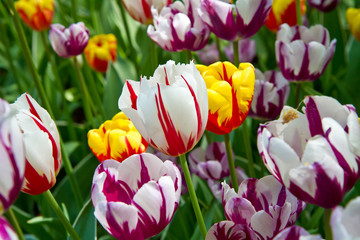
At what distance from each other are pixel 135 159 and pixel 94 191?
0.19 ft

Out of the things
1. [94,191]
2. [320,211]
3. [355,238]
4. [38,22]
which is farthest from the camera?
[38,22]

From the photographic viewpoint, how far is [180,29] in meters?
0.90

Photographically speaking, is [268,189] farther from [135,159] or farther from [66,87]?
[66,87]

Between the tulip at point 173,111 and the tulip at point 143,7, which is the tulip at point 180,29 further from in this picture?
the tulip at point 173,111

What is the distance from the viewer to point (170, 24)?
909 mm

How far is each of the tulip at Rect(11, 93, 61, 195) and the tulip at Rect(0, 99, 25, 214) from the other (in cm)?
12

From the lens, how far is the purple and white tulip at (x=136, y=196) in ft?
1.64

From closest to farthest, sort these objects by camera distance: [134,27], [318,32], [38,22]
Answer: [318,32]
[38,22]
[134,27]

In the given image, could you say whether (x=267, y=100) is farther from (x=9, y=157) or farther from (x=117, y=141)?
(x=9, y=157)

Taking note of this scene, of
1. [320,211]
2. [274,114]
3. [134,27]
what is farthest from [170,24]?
[134,27]

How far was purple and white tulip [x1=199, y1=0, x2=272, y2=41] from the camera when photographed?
32.7 inches

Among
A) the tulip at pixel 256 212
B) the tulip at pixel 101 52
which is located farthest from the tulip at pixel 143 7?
the tulip at pixel 256 212

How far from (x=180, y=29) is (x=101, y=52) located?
1.70 ft

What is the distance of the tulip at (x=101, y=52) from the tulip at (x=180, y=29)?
1.51ft
